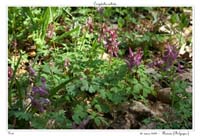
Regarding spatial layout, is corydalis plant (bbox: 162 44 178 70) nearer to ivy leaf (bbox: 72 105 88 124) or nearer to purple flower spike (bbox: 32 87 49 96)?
ivy leaf (bbox: 72 105 88 124)

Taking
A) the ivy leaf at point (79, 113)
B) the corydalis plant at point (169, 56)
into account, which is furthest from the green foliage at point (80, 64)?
the corydalis plant at point (169, 56)

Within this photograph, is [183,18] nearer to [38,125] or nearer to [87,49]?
[87,49]

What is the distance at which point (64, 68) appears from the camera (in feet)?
8.01

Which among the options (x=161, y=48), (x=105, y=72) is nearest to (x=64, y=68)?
(x=105, y=72)

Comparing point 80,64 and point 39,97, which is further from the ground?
point 80,64

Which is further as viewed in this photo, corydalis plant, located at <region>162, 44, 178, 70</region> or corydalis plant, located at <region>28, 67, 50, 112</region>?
corydalis plant, located at <region>162, 44, 178, 70</region>

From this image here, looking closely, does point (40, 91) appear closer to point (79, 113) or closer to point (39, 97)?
point (39, 97)

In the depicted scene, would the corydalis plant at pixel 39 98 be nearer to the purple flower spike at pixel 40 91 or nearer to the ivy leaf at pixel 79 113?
the purple flower spike at pixel 40 91

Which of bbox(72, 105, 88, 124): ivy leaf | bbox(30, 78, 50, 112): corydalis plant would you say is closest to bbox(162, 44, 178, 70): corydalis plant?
bbox(72, 105, 88, 124): ivy leaf

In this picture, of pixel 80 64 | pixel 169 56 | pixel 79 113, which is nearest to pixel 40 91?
pixel 79 113

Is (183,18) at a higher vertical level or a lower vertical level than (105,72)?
higher

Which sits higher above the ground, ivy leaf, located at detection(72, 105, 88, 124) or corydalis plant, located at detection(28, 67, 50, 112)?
corydalis plant, located at detection(28, 67, 50, 112)
